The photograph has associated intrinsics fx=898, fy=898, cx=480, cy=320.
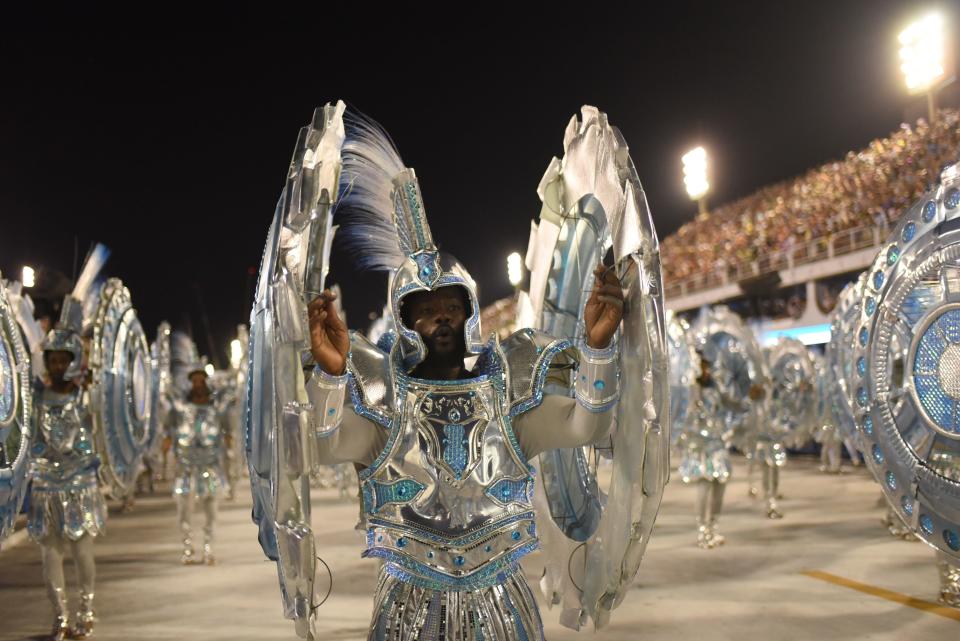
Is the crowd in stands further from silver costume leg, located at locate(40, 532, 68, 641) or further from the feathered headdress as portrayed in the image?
silver costume leg, located at locate(40, 532, 68, 641)

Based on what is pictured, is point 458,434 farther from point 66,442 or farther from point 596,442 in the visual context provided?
point 66,442

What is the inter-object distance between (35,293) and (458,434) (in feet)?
31.6

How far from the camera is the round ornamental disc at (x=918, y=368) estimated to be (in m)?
4.49

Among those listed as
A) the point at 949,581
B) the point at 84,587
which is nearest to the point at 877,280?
the point at 949,581

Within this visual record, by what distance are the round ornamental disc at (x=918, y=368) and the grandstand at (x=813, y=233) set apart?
1351 cm

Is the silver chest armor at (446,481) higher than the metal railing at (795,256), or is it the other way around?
the metal railing at (795,256)

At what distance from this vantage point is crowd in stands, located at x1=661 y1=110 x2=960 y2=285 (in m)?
20.6

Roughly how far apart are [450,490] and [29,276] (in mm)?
9908

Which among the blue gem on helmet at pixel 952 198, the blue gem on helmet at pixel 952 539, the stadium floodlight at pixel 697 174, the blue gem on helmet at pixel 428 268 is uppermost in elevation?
the stadium floodlight at pixel 697 174

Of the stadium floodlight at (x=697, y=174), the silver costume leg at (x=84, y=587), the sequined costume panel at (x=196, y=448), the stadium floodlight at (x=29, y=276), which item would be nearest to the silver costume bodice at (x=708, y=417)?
the sequined costume panel at (x=196, y=448)

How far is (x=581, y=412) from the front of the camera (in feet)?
9.78

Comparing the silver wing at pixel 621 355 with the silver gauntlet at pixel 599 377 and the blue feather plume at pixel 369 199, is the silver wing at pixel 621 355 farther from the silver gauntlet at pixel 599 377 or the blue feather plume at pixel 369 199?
the blue feather plume at pixel 369 199

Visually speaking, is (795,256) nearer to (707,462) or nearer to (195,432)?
(707,462)

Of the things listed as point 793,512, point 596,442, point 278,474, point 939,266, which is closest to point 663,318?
point 596,442
